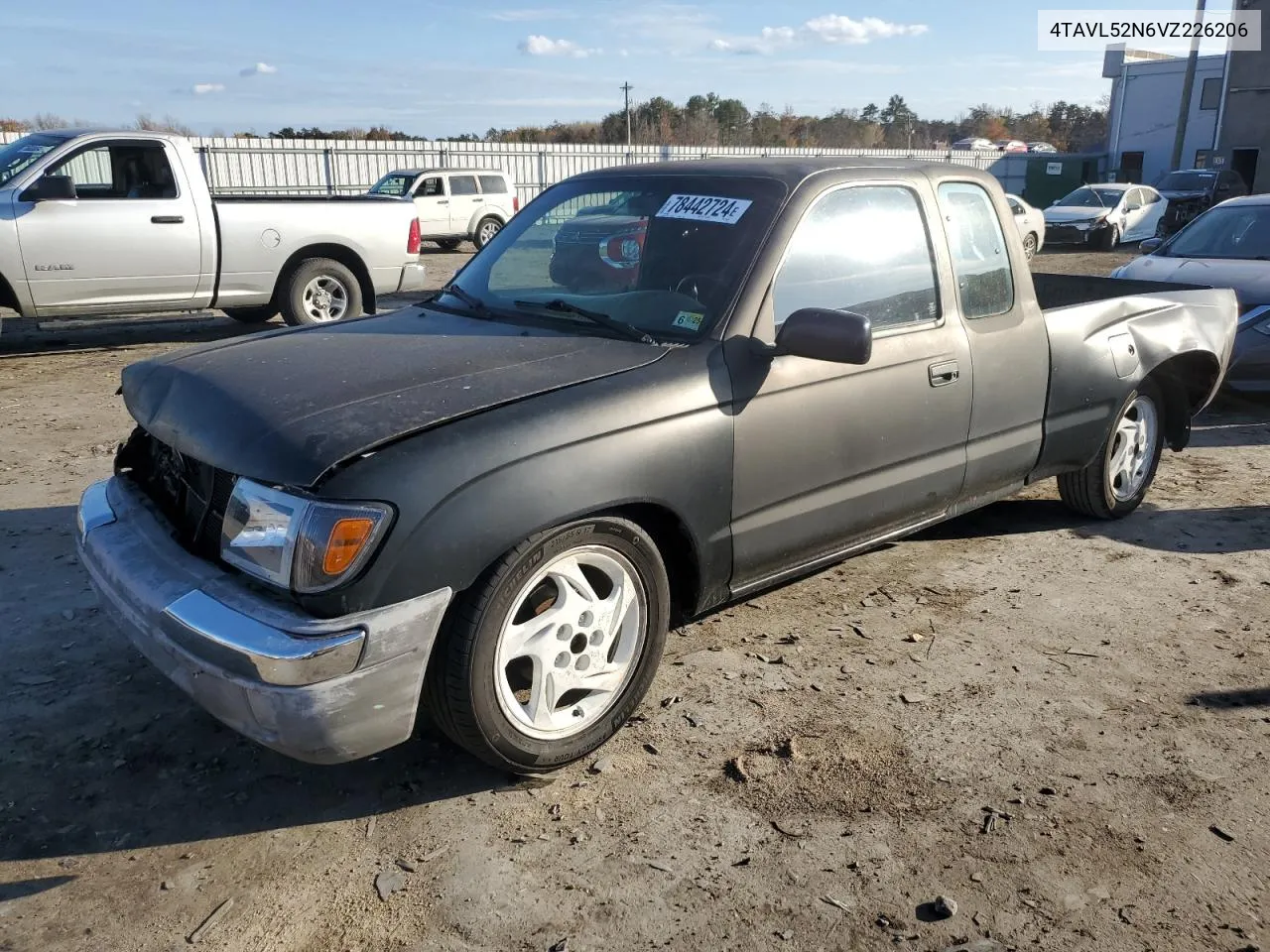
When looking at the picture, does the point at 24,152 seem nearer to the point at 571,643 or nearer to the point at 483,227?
the point at 571,643

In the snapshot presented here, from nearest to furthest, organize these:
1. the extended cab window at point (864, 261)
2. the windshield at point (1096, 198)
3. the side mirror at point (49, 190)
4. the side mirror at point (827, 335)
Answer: the side mirror at point (827, 335)
the extended cab window at point (864, 261)
the side mirror at point (49, 190)
the windshield at point (1096, 198)

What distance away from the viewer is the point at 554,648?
3.04 metres

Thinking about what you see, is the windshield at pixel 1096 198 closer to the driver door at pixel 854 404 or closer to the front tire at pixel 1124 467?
the front tire at pixel 1124 467

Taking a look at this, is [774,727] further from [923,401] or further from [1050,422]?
[1050,422]

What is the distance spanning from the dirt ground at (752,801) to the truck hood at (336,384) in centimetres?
103

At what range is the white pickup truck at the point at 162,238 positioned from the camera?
8.98m

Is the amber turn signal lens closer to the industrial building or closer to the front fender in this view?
the front fender

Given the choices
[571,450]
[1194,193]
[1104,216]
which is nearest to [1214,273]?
[571,450]

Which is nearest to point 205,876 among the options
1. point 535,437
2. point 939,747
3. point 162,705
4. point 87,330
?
point 162,705

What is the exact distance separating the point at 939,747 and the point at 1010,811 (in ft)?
1.18

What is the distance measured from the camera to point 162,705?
11.4 feet

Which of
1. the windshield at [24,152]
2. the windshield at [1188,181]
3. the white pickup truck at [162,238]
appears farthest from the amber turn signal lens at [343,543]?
the windshield at [1188,181]

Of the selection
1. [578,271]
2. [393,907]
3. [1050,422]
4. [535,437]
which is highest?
[578,271]

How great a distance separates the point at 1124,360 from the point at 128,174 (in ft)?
28.9
